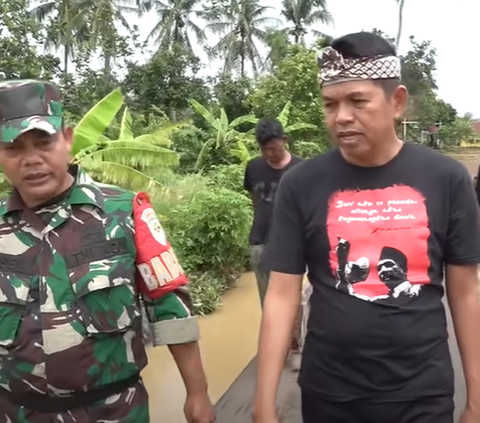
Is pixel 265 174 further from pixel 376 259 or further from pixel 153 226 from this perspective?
pixel 376 259

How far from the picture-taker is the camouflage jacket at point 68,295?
1.92 m

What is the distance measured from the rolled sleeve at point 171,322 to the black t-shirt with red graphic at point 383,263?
35 centimetres

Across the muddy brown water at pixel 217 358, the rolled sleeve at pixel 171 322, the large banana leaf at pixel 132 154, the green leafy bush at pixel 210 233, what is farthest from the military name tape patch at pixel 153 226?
the large banana leaf at pixel 132 154

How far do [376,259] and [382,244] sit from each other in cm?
4

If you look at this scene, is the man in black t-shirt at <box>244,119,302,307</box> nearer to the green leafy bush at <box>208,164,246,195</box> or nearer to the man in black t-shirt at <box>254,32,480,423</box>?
the man in black t-shirt at <box>254,32,480,423</box>

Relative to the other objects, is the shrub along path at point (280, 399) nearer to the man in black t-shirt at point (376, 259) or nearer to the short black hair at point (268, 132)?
the short black hair at point (268, 132)

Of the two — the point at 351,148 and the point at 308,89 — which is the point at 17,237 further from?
the point at 308,89

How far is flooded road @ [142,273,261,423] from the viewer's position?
533 centimetres

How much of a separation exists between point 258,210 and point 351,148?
3.49 meters

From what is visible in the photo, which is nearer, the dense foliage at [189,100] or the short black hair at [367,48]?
the short black hair at [367,48]

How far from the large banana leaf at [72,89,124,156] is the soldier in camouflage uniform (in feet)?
21.6

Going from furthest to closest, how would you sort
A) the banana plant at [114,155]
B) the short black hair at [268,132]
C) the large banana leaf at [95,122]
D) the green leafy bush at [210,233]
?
the green leafy bush at [210,233]
the banana plant at [114,155]
the large banana leaf at [95,122]
the short black hair at [268,132]

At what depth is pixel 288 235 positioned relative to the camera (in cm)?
205

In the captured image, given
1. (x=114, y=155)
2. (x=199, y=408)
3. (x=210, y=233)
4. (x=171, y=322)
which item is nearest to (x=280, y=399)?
(x=199, y=408)
